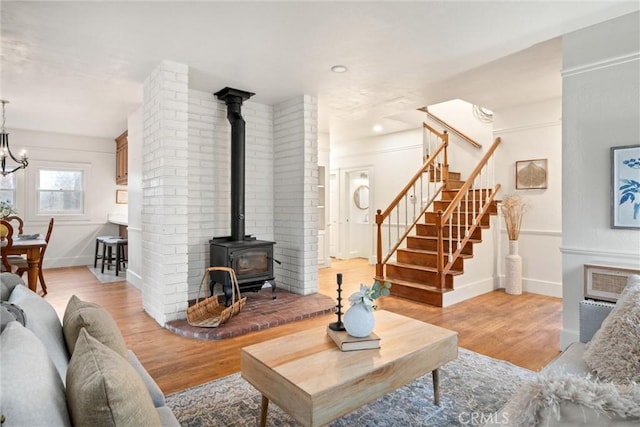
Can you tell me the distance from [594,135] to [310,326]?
294cm

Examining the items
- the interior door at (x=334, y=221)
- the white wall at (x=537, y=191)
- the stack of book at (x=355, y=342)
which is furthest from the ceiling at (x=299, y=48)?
the interior door at (x=334, y=221)

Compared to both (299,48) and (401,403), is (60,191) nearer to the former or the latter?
(299,48)

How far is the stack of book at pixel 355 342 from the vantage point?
6.30ft

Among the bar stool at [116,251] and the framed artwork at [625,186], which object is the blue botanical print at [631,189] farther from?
the bar stool at [116,251]

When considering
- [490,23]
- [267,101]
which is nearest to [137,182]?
[267,101]

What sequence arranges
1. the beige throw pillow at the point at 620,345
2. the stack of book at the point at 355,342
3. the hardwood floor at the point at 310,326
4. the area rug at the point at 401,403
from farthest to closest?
1. the hardwood floor at the point at 310,326
2. the area rug at the point at 401,403
3. the stack of book at the point at 355,342
4. the beige throw pillow at the point at 620,345

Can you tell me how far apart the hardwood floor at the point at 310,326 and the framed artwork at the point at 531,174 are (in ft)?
4.99

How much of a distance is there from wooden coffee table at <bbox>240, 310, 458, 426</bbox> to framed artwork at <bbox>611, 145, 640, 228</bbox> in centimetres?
169

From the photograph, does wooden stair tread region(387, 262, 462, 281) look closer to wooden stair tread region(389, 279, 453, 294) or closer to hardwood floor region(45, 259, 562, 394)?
wooden stair tread region(389, 279, 453, 294)

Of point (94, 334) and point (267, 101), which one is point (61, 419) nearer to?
point (94, 334)

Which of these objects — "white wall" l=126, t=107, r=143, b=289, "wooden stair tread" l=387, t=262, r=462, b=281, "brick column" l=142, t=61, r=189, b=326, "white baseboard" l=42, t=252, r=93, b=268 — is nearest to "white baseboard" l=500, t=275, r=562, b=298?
"wooden stair tread" l=387, t=262, r=462, b=281

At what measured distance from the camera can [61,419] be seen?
2.67 feet

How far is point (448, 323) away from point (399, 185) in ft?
12.9

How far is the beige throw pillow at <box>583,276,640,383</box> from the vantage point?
1521 mm
